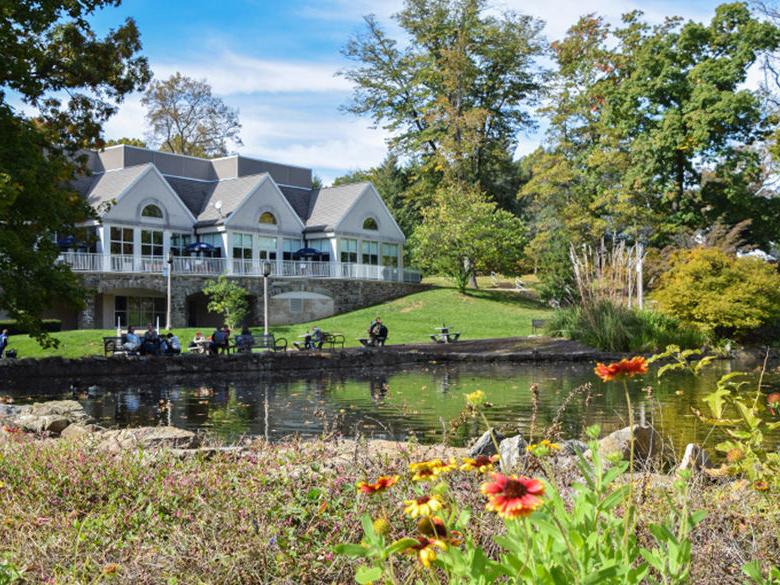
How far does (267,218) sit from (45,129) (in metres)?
25.3

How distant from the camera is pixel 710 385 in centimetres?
1451

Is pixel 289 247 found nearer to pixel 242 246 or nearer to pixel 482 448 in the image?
pixel 242 246

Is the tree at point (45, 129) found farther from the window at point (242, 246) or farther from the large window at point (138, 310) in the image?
the window at point (242, 246)

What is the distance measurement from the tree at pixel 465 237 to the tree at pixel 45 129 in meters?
25.0

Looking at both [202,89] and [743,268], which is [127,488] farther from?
[202,89]

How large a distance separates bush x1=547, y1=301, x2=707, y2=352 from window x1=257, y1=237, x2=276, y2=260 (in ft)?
66.9

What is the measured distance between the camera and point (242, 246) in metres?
39.5

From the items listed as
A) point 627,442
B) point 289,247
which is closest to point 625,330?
point 627,442

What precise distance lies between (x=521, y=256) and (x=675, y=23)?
14.3 meters

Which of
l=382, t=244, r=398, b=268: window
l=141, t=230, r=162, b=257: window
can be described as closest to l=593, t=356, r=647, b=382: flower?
l=141, t=230, r=162, b=257: window

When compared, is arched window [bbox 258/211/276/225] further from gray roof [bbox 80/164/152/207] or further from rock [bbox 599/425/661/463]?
rock [bbox 599/425/661/463]

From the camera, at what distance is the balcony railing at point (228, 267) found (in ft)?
109

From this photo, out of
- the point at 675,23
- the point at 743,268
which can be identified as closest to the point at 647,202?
the point at 675,23

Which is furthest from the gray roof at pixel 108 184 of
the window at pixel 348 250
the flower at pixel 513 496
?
the flower at pixel 513 496
